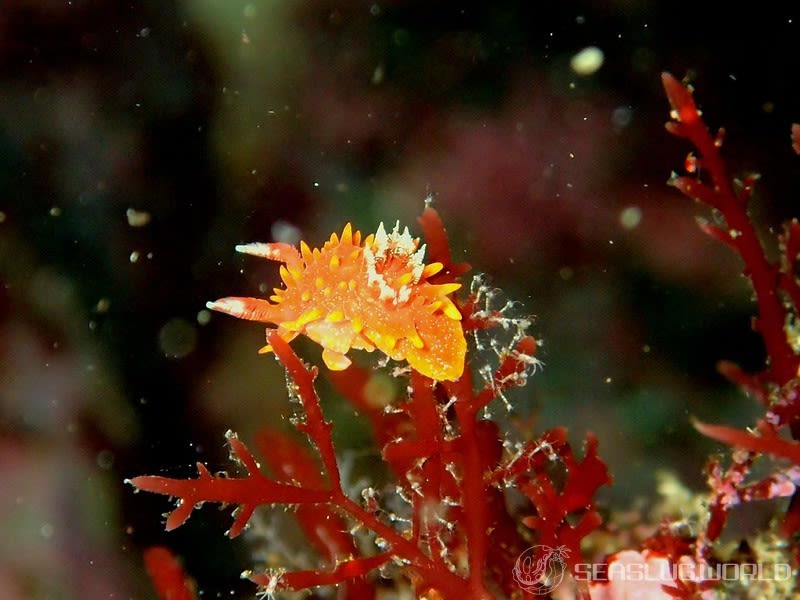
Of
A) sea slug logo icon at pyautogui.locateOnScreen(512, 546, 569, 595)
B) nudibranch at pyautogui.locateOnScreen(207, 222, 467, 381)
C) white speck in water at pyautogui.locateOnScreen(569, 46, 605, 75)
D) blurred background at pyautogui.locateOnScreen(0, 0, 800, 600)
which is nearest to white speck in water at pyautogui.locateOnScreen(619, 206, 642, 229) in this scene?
blurred background at pyautogui.locateOnScreen(0, 0, 800, 600)

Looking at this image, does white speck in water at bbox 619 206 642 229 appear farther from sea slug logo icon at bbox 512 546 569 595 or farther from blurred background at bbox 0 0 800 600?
sea slug logo icon at bbox 512 546 569 595

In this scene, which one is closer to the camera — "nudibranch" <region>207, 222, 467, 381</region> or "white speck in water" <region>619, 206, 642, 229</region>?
"nudibranch" <region>207, 222, 467, 381</region>

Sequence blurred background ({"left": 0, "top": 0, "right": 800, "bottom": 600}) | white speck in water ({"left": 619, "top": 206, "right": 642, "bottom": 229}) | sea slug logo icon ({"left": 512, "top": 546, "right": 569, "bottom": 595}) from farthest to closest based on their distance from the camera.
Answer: white speck in water ({"left": 619, "top": 206, "right": 642, "bottom": 229})
blurred background ({"left": 0, "top": 0, "right": 800, "bottom": 600})
sea slug logo icon ({"left": 512, "top": 546, "right": 569, "bottom": 595})

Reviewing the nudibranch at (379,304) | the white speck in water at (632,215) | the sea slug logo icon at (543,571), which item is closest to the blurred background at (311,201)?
the white speck in water at (632,215)

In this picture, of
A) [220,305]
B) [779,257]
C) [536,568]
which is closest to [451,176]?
[220,305]

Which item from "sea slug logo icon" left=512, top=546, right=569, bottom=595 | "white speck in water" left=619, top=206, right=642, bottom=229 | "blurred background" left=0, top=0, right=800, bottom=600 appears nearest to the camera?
"sea slug logo icon" left=512, top=546, right=569, bottom=595

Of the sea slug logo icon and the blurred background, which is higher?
the blurred background

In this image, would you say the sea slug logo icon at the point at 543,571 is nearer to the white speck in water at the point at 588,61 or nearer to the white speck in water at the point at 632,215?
the white speck in water at the point at 632,215
